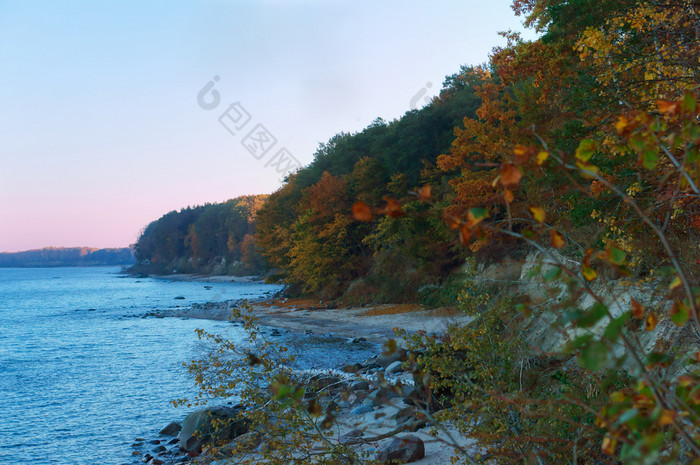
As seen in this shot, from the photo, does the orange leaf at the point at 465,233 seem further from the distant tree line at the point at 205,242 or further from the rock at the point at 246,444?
the distant tree line at the point at 205,242

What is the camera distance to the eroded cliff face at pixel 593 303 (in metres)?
1.57

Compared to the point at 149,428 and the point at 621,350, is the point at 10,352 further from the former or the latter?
the point at 621,350

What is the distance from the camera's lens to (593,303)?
2744 mm

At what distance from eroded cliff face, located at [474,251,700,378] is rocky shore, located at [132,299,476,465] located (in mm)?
606

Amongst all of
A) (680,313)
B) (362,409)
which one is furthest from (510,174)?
(362,409)

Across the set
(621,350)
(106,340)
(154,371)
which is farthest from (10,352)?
(621,350)

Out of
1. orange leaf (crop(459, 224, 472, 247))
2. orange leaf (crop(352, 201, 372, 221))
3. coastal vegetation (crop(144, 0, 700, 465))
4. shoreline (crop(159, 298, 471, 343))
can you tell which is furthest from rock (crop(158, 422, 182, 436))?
orange leaf (crop(459, 224, 472, 247))

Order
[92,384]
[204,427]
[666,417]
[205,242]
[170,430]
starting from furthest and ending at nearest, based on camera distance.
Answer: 1. [205,242]
2. [92,384]
3. [170,430]
4. [204,427]
5. [666,417]

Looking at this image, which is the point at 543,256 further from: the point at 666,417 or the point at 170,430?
the point at 170,430

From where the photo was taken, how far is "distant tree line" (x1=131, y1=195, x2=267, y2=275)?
307 feet

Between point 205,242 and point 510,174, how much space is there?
11152 cm

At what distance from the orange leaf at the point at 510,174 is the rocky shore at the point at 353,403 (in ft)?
2.25

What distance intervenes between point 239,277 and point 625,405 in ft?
297

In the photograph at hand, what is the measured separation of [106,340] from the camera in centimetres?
2762
